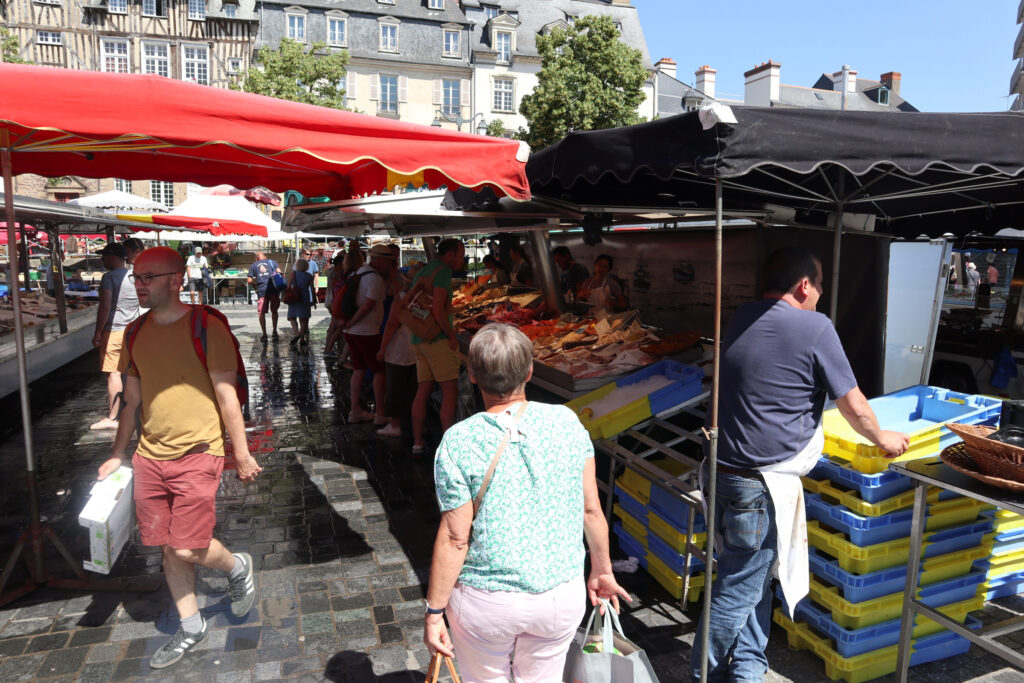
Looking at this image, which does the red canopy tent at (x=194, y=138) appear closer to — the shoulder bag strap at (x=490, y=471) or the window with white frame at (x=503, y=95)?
the shoulder bag strap at (x=490, y=471)

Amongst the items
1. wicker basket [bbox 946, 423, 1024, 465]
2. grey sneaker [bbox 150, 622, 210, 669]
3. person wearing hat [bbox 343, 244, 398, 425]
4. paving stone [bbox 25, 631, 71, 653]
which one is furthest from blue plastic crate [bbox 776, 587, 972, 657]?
person wearing hat [bbox 343, 244, 398, 425]

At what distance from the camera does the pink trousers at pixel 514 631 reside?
195 centimetres

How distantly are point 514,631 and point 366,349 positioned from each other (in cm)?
559

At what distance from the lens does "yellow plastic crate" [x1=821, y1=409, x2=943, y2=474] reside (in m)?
3.02

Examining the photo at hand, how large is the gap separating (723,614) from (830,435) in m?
1.09

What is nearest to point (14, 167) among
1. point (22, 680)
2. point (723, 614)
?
point (22, 680)

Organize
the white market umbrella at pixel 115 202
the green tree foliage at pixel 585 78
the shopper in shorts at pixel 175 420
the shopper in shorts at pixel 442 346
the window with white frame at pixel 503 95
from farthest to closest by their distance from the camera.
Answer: the window with white frame at pixel 503 95, the green tree foliage at pixel 585 78, the white market umbrella at pixel 115 202, the shopper in shorts at pixel 442 346, the shopper in shorts at pixel 175 420

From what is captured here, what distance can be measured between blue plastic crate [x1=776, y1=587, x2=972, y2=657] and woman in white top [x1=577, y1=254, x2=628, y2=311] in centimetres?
381

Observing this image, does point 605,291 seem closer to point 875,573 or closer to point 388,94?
point 875,573

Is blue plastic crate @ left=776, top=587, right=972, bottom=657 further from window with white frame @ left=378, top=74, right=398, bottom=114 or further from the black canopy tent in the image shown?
window with white frame @ left=378, top=74, right=398, bottom=114

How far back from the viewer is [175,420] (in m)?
3.09

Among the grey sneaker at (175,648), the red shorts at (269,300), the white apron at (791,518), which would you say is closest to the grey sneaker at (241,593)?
the grey sneaker at (175,648)

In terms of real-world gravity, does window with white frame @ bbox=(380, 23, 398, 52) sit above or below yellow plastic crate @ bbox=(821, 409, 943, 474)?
above

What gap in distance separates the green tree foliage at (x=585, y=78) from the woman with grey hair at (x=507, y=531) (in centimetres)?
3206
